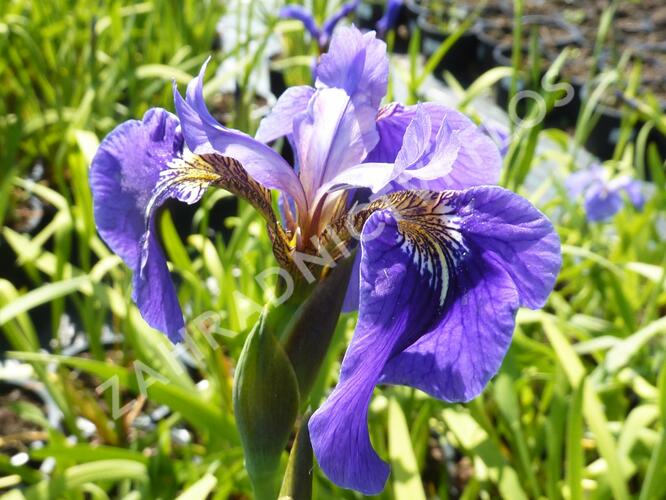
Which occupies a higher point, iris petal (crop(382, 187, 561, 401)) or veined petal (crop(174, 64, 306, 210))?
veined petal (crop(174, 64, 306, 210))

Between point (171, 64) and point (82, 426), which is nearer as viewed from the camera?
point (82, 426)

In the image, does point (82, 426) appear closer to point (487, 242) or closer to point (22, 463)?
point (22, 463)

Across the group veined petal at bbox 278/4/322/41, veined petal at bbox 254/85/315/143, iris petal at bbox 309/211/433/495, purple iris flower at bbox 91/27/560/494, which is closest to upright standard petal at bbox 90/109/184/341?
purple iris flower at bbox 91/27/560/494

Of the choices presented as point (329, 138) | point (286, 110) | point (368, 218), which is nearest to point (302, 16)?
point (286, 110)

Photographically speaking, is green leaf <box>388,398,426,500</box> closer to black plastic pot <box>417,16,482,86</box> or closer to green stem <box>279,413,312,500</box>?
green stem <box>279,413,312,500</box>

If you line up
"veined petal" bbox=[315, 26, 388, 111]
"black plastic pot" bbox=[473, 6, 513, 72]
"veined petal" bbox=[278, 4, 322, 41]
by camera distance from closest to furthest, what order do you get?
"veined petal" bbox=[315, 26, 388, 111] < "veined petal" bbox=[278, 4, 322, 41] < "black plastic pot" bbox=[473, 6, 513, 72]

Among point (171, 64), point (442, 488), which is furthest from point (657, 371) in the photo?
point (171, 64)

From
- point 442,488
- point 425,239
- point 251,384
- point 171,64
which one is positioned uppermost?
point 425,239

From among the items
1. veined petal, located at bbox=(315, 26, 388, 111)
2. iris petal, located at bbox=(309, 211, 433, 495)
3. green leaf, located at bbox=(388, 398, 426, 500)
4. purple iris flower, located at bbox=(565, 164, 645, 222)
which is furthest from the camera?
purple iris flower, located at bbox=(565, 164, 645, 222)
